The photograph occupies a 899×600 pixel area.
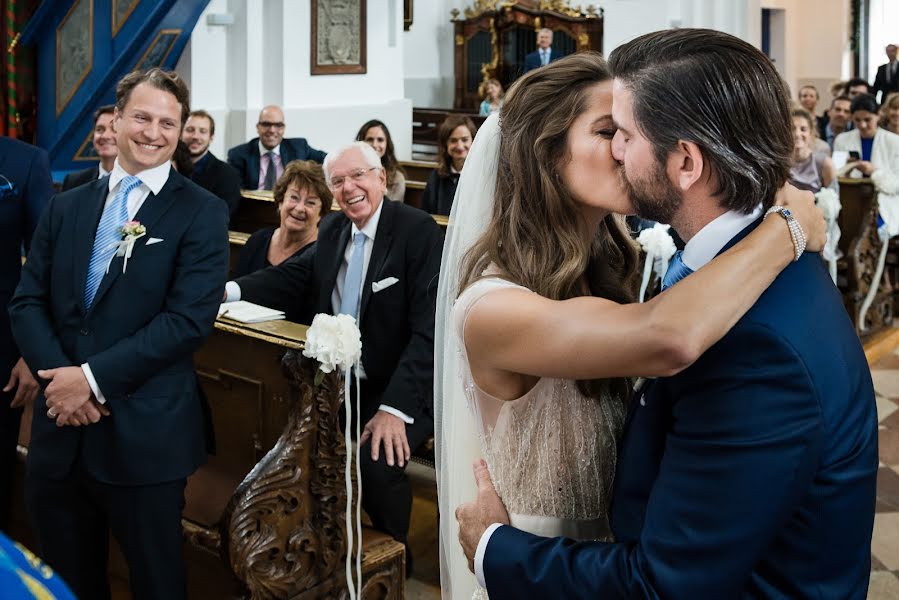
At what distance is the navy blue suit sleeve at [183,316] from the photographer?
2.71 m

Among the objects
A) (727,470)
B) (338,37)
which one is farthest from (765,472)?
(338,37)

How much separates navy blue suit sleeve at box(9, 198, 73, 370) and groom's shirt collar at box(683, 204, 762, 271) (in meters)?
1.86

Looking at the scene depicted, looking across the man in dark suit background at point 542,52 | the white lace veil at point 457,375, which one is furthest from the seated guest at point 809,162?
the man in dark suit background at point 542,52

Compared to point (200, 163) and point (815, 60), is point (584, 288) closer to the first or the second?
point (200, 163)

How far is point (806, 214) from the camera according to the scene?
1.52 meters

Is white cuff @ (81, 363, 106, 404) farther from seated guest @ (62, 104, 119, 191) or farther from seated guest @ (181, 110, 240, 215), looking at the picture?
seated guest @ (181, 110, 240, 215)

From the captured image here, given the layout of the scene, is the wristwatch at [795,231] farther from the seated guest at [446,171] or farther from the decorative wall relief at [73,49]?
the decorative wall relief at [73,49]

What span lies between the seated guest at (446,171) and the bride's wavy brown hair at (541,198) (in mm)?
5023

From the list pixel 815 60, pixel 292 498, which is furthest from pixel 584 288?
pixel 815 60

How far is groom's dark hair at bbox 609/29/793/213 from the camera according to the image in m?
1.33

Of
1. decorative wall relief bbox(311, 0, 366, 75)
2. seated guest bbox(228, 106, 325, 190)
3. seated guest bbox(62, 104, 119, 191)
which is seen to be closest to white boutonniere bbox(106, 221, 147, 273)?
seated guest bbox(62, 104, 119, 191)

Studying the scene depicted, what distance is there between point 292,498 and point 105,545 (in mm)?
513

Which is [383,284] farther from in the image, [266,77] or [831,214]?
[266,77]

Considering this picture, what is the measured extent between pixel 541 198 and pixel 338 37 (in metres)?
9.50
